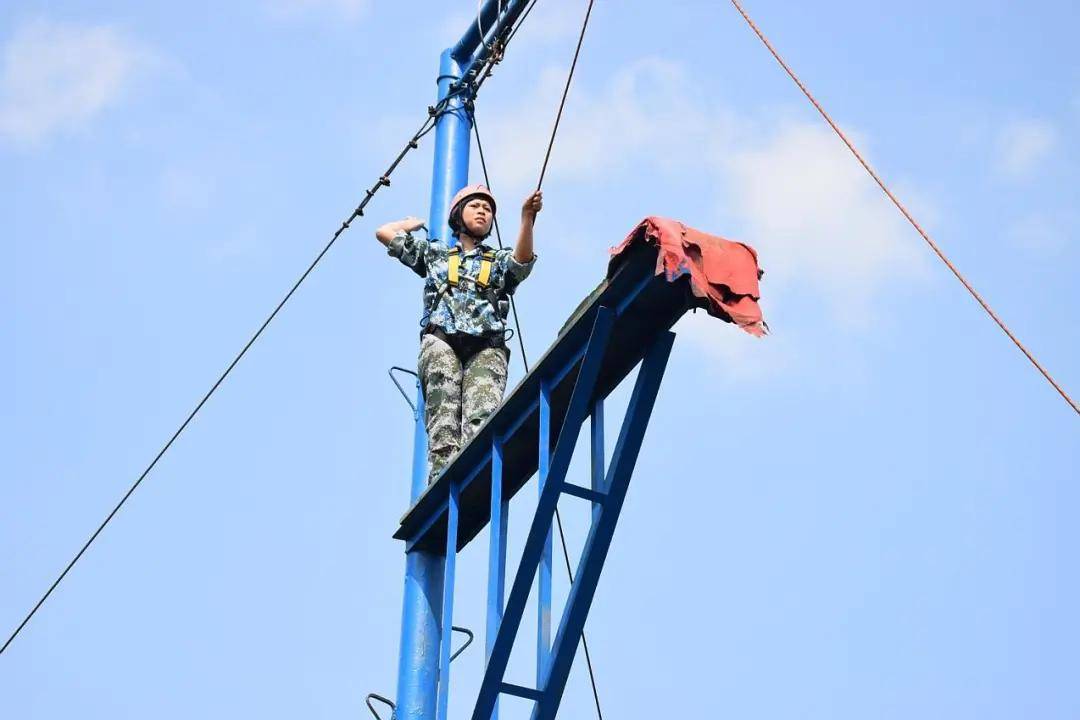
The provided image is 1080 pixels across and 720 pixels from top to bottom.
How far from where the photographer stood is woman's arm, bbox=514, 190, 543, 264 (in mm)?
8078

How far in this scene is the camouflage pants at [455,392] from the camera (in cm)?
894

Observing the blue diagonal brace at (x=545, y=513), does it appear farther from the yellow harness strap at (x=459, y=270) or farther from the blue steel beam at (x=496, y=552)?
the yellow harness strap at (x=459, y=270)

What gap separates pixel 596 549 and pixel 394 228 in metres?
2.98

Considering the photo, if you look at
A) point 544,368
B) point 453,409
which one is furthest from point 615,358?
point 453,409

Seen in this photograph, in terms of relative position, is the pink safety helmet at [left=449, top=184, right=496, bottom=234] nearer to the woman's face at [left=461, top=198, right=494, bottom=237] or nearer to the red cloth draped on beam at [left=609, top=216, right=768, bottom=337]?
the woman's face at [left=461, top=198, right=494, bottom=237]

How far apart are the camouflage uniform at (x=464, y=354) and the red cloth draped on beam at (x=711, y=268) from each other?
217 centimetres

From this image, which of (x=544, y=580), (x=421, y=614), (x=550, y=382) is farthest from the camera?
(x=421, y=614)

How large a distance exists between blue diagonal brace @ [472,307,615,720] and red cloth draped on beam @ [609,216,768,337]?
56 centimetres

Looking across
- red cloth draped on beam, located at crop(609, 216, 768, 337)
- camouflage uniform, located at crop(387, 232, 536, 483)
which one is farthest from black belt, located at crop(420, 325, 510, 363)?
red cloth draped on beam, located at crop(609, 216, 768, 337)

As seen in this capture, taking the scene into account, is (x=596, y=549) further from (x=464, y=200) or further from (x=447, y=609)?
(x=464, y=200)

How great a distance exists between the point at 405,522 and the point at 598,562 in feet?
6.81

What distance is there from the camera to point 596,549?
7.24 metres

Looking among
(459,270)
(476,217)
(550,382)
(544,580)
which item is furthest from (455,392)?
(544,580)

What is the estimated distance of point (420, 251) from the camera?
9422 mm
